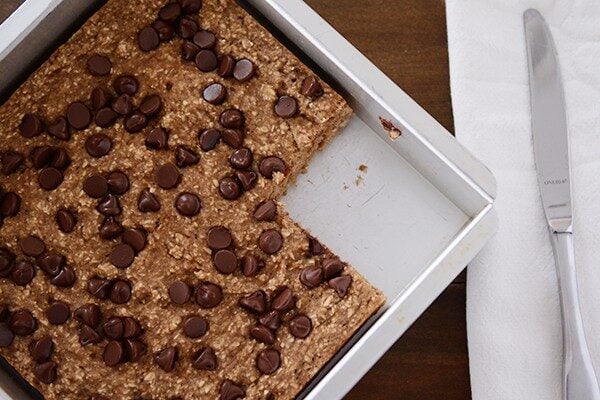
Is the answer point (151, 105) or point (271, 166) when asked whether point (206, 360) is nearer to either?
point (271, 166)

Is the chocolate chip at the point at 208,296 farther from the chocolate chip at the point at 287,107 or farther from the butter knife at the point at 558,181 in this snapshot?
the butter knife at the point at 558,181

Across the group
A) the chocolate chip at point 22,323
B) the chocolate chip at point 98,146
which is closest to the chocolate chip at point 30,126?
the chocolate chip at point 98,146

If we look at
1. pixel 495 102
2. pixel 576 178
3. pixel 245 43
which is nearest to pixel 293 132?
pixel 245 43

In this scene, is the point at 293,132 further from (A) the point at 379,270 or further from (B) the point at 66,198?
(B) the point at 66,198

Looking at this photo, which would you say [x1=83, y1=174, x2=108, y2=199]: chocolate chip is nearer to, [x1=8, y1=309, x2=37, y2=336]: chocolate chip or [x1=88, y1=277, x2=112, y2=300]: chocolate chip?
[x1=88, y1=277, x2=112, y2=300]: chocolate chip

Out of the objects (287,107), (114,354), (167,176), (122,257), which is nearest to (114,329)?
(114,354)

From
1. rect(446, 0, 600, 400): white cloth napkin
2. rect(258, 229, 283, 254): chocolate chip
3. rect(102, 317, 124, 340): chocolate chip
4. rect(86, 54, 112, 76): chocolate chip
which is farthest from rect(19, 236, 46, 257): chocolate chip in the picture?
rect(446, 0, 600, 400): white cloth napkin
